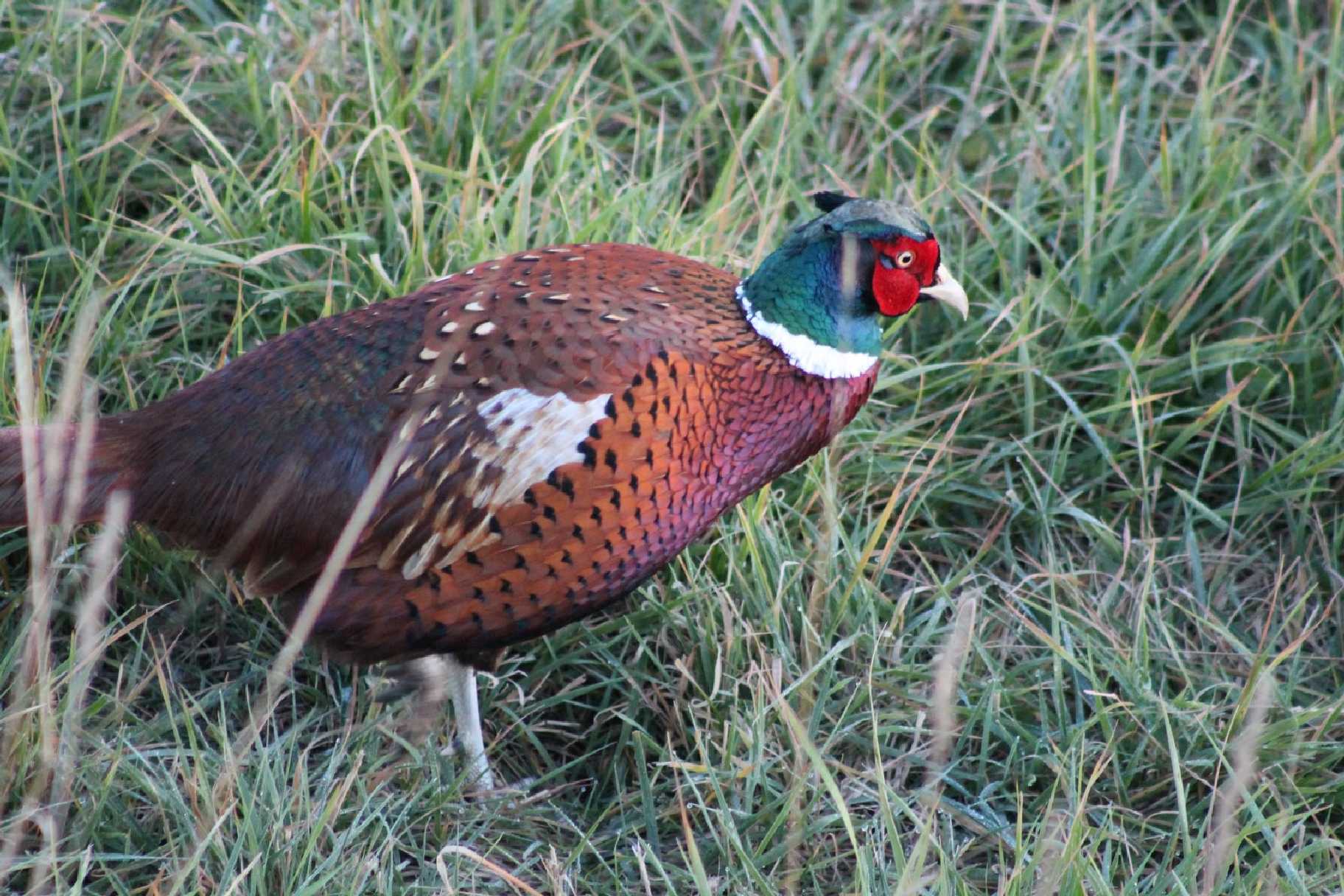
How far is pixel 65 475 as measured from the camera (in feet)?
8.68

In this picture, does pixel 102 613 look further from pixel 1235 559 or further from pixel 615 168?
pixel 1235 559

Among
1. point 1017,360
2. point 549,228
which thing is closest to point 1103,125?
point 1017,360

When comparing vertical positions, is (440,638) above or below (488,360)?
below

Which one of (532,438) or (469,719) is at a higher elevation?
(532,438)

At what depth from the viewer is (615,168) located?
3.86 meters

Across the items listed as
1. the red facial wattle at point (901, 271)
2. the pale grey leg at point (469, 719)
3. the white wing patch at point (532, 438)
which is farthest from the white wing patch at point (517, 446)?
the red facial wattle at point (901, 271)

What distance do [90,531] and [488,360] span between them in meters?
0.94

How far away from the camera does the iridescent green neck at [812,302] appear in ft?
8.81

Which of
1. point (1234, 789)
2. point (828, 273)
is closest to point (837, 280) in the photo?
point (828, 273)

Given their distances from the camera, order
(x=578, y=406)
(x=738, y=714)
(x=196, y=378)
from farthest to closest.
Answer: (x=196, y=378) → (x=738, y=714) → (x=578, y=406)

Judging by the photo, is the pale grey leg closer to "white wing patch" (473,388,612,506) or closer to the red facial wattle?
"white wing patch" (473,388,612,506)

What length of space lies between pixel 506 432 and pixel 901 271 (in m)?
0.76

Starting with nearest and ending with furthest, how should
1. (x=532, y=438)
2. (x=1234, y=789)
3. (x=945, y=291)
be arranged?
(x=1234, y=789) → (x=532, y=438) → (x=945, y=291)

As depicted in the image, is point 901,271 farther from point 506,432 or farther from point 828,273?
point 506,432
